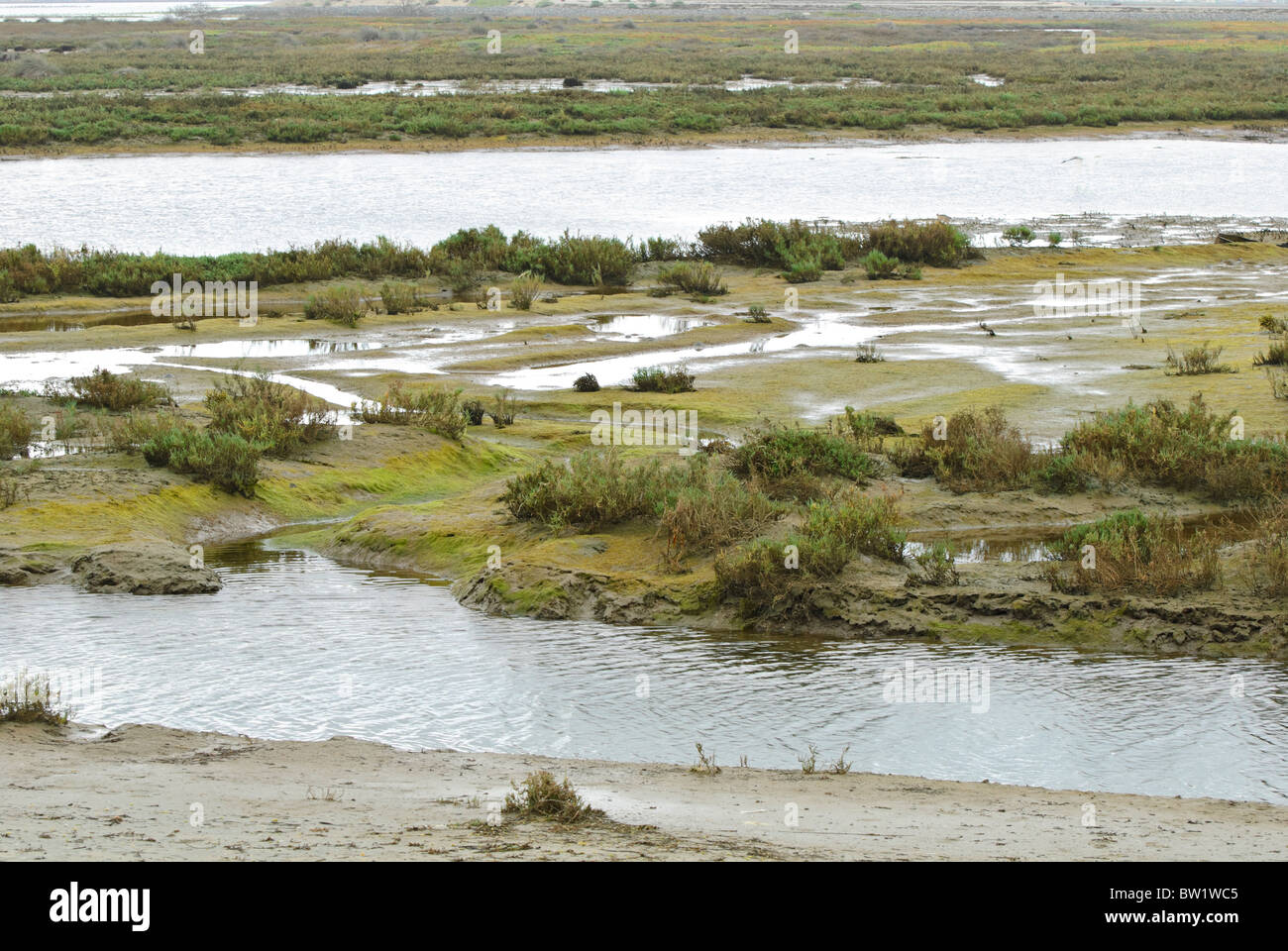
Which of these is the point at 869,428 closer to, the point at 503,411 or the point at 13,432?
the point at 503,411

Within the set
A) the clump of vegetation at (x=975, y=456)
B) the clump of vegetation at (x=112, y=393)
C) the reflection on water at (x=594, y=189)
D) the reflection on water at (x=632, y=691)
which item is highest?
the reflection on water at (x=594, y=189)

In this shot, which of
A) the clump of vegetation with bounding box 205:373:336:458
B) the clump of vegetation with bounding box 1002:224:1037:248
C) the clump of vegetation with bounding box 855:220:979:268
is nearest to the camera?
the clump of vegetation with bounding box 205:373:336:458

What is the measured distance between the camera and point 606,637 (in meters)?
9.91

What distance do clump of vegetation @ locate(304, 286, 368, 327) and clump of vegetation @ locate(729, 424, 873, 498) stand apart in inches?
393

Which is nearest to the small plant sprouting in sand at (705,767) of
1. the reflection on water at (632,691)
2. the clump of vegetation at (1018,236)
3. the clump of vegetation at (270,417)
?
the reflection on water at (632,691)

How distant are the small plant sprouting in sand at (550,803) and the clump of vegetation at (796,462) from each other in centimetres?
624

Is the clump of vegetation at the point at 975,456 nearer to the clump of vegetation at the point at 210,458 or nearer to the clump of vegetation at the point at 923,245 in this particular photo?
the clump of vegetation at the point at 210,458

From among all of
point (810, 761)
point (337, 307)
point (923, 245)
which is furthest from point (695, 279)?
point (810, 761)

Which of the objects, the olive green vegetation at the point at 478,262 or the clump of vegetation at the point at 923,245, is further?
the clump of vegetation at the point at 923,245

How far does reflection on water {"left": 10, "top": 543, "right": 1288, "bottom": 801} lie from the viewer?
7664 millimetres

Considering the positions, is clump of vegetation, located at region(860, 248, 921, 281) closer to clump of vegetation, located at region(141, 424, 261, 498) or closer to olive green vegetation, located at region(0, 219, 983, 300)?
olive green vegetation, located at region(0, 219, 983, 300)

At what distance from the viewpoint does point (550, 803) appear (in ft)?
19.3

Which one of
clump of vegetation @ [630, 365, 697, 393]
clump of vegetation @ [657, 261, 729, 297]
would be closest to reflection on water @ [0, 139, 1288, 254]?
clump of vegetation @ [657, 261, 729, 297]

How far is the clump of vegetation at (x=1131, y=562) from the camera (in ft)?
32.5
